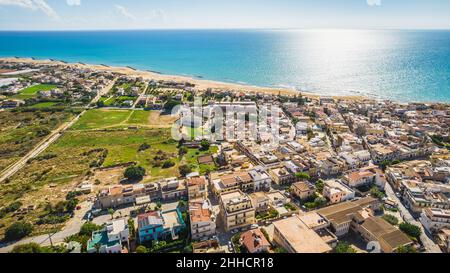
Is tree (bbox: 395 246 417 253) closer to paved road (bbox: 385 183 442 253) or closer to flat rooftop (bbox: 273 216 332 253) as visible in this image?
paved road (bbox: 385 183 442 253)

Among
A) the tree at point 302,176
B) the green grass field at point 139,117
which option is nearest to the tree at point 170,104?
the green grass field at point 139,117

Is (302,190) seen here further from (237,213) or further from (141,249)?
(141,249)

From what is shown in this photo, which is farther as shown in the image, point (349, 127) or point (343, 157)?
point (349, 127)

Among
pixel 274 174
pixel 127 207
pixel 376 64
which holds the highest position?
pixel 376 64

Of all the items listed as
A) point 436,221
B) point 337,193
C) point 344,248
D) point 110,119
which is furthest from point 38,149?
point 436,221
